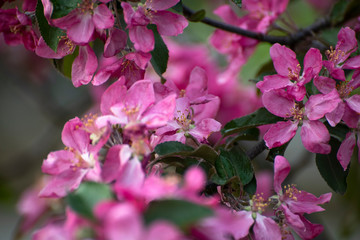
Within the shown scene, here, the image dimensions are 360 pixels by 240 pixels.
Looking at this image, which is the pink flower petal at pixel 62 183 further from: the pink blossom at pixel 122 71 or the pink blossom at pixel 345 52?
the pink blossom at pixel 345 52

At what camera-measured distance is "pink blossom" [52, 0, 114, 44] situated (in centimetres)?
77

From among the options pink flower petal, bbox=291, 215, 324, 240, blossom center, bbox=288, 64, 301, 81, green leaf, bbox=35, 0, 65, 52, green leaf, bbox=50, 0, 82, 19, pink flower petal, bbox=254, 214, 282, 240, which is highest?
green leaf, bbox=50, 0, 82, 19

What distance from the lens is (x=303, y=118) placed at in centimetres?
81

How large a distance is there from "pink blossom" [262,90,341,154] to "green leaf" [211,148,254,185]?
56 mm

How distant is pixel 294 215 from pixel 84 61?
463mm

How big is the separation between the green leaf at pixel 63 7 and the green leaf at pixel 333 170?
498 mm

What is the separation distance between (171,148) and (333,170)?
0.30 m

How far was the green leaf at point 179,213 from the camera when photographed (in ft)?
1.56

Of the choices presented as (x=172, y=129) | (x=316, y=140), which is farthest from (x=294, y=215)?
(x=172, y=129)

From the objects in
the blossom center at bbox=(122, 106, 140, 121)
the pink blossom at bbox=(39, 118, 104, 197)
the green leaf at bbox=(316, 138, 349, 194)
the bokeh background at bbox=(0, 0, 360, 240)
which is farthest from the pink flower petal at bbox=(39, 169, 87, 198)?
the bokeh background at bbox=(0, 0, 360, 240)

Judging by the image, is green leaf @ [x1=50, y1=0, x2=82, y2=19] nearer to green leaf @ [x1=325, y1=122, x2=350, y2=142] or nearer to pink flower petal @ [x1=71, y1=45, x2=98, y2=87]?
pink flower petal @ [x1=71, y1=45, x2=98, y2=87]

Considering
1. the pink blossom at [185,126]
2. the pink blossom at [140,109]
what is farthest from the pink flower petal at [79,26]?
the pink blossom at [185,126]

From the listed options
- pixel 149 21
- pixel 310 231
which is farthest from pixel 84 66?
pixel 310 231

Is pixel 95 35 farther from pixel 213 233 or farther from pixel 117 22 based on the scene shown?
pixel 213 233
